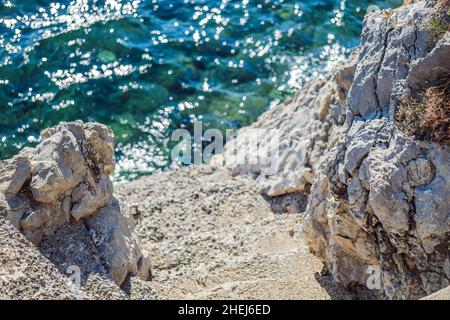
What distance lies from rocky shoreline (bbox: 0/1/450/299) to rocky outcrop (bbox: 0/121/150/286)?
0.03m

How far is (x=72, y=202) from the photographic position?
14.5 m

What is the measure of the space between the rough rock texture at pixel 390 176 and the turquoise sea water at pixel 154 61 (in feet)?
35.4

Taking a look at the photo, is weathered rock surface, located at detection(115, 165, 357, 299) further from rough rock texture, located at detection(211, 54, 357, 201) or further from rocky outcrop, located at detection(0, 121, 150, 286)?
rocky outcrop, located at detection(0, 121, 150, 286)

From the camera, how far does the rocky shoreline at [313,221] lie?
1262 cm

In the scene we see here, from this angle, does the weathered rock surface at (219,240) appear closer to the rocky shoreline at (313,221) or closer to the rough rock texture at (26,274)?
the rocky shoreline at (313,221)

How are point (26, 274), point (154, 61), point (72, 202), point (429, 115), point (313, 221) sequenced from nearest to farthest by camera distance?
point (26, 274) < point (429, 115) < point (72, 202) < point (313, 221) < point (154, 61)

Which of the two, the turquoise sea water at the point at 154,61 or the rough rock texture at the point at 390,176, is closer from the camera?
the rough rock texture at the point at 390,176

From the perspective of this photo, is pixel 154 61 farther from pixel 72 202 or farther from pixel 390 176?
pixel 390 176

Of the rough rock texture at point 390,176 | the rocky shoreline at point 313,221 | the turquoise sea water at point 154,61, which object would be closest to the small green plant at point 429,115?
the rocky shoreline at point 313,221

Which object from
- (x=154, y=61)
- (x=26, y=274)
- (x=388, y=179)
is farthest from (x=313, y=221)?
(x=154, y=61)

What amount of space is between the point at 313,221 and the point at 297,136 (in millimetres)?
5501

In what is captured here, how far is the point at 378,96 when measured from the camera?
549 inches
